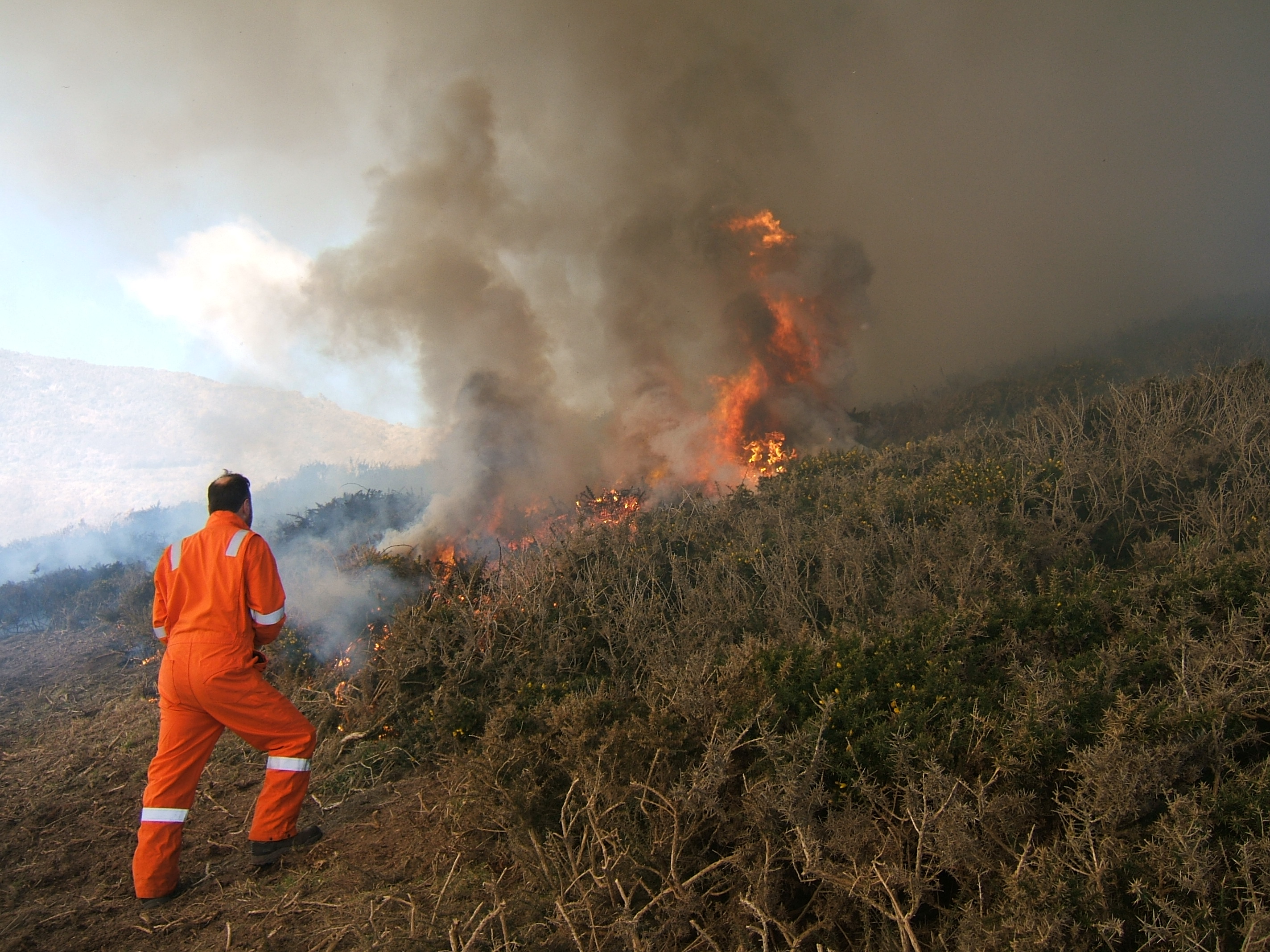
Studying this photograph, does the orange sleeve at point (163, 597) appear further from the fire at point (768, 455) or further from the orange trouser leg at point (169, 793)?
the fire at point (768, 455)

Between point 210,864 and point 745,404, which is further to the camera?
point 745,404

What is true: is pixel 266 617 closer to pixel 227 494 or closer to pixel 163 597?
pixel 163 597

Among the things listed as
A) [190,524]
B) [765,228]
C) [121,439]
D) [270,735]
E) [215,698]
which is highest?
[765,228]

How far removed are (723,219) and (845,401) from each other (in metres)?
5.93

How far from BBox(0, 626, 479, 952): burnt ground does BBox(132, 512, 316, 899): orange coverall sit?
0.26 meters

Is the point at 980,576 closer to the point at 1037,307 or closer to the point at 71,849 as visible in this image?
the point at 71,849

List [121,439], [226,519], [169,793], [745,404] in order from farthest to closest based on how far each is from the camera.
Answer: [121,439]
[745,404]
[226,519]
[169,793]

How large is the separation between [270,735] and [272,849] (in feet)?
1.97

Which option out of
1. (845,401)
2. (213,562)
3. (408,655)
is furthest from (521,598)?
(845,401)

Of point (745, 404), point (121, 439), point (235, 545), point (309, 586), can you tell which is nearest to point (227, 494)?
point (235, 545)

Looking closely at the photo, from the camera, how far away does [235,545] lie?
3889 millimetres

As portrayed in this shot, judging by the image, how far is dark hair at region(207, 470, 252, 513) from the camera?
4.10 m

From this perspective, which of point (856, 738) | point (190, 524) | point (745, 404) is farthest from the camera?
point (190, 524)

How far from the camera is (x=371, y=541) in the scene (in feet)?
35.2
